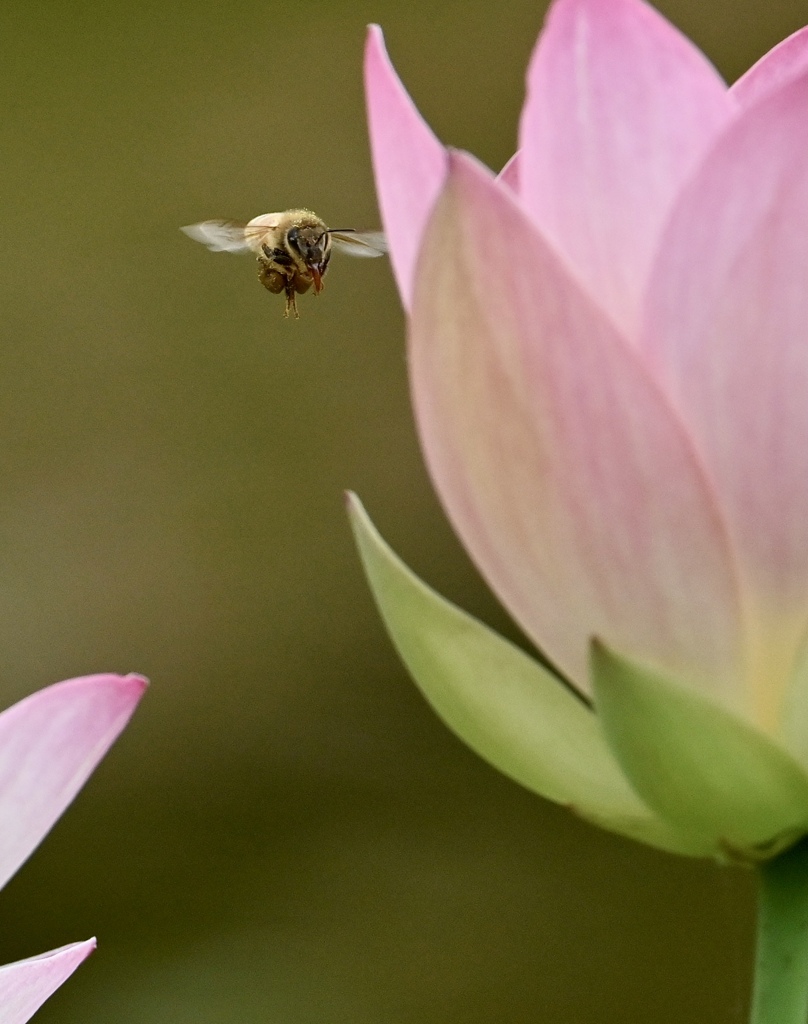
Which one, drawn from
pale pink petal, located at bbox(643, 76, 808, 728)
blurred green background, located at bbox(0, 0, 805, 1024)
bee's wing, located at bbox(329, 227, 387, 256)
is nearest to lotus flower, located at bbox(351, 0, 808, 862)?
pale pink petal, located at bbox(643, 76, 808, 728)

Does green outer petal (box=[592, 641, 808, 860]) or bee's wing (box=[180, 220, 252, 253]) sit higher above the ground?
bee's wing (box=[180, 220, 252, 253])

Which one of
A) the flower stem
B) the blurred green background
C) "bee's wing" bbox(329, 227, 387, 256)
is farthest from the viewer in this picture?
the blurred green background

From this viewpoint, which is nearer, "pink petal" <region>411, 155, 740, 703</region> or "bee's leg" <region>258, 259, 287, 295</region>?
"pink petal" <region>411, 155, 740, 703</region>

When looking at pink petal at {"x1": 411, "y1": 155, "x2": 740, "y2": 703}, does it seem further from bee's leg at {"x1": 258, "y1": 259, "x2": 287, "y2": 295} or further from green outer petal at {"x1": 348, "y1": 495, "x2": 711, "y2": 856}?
bee's leg at {"x1": 258, "y1": 259, "x2": 287, "y2": 295}

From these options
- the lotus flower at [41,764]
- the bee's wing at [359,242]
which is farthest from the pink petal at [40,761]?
the bee's wing at [359,242]

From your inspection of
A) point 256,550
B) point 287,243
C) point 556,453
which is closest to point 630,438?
point 556,453

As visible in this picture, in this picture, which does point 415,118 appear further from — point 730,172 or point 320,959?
point 320,959

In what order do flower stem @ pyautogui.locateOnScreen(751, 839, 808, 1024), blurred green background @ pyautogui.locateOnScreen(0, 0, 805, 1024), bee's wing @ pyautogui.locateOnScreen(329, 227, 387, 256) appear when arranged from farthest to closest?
blurred green background @ pyautogui.locateOnScreen(0, 0, 805, 1024) → bee's wing @ pyautogui.locateOnScreen(329, 227, 387, 256) → flower stem @ pyautogui.locateOnScreen(751, 839, 808, 1024)

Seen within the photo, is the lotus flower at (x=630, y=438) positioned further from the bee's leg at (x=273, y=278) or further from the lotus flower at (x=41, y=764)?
the bee's leg at (x=273, y=278)
